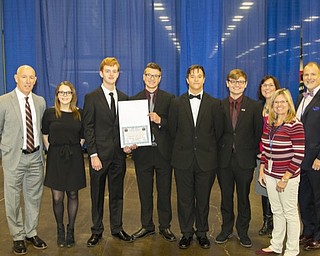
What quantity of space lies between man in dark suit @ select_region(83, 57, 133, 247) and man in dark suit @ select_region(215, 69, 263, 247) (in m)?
0.96

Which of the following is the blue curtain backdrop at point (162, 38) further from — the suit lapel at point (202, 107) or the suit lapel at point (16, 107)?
the suit lapel at point (16, 107)

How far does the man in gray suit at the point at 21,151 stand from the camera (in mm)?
3117

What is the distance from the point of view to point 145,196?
11.8 feet

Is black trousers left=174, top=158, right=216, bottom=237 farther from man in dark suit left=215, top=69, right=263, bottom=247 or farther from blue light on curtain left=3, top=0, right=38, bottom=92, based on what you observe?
blue light on curtain left=3, top=0, right=38, bottom=92

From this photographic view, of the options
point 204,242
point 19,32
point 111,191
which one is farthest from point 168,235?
point 19,32

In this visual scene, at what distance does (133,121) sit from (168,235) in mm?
1181

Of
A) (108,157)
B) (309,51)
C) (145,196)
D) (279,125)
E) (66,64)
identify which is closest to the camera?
(279,125)

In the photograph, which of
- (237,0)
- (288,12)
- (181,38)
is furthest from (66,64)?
(288,12)

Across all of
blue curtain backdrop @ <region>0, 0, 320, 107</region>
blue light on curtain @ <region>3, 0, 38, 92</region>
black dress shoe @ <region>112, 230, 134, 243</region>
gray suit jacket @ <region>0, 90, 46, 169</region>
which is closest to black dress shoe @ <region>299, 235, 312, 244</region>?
black dress shoe @ <region>112, 230, 134, 243</region>

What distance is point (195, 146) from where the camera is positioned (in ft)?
10.7

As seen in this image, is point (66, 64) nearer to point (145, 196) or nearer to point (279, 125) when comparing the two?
point (145, 196)

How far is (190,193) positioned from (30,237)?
154cm

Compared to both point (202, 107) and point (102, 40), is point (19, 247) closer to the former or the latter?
point (202, 107)

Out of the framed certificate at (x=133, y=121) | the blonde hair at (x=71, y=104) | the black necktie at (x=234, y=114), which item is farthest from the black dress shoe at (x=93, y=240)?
the black necktie at (x=234, y=114)
